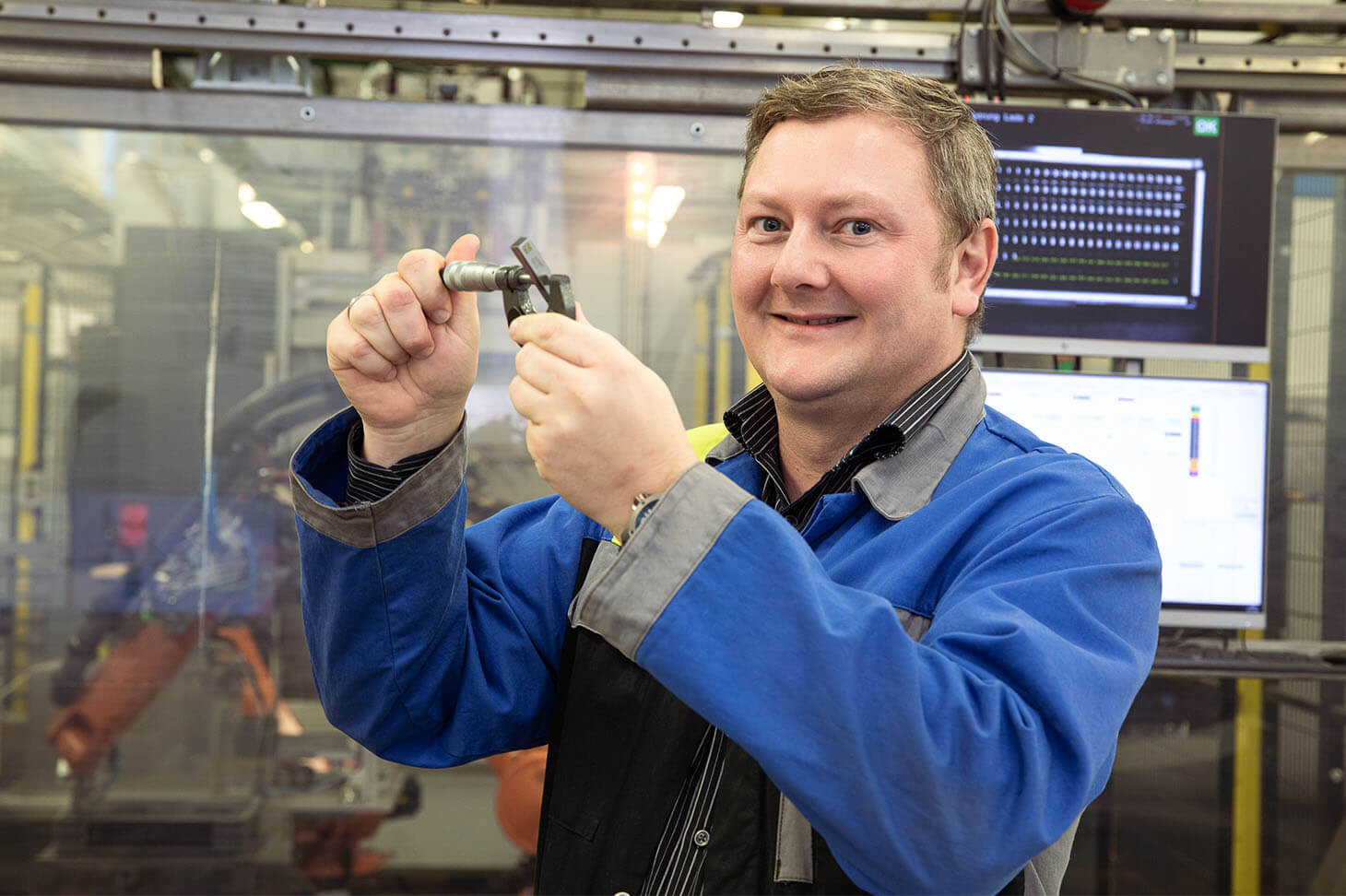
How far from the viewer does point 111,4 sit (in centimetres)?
244

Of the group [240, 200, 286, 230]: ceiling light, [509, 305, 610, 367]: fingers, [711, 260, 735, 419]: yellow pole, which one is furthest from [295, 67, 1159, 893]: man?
[240, 200, 286, 230]: ceiling light

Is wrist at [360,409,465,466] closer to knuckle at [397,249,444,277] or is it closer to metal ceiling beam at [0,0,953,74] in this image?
knuckle at [397,249,444,277]

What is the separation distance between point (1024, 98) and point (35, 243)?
8.23 feet

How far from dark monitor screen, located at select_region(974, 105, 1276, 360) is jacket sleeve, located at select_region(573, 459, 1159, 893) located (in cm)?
171

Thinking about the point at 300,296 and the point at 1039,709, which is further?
the point at 300,296

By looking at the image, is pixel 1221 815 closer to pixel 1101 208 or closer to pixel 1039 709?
pixel 1101 208

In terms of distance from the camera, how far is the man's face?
104 centimetres

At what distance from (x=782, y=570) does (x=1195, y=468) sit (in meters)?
1.99

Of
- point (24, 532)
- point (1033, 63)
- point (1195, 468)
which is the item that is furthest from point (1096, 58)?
point (24, 532)

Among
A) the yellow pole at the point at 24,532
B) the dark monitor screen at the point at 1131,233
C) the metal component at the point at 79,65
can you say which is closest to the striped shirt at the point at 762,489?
the dark monitor screen at the point at 1131,233

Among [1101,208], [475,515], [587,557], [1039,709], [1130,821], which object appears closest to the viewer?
[1039,709]

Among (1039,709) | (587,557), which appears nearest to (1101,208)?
(587,557)

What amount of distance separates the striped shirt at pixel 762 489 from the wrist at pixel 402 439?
33cm

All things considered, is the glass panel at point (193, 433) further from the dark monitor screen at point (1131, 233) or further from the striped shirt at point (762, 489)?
the striped shirt at point (762, 489)
